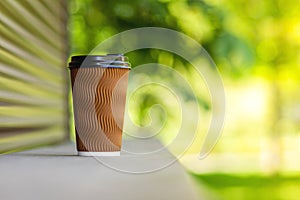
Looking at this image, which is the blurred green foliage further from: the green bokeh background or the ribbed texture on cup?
the ribbed texture on cup

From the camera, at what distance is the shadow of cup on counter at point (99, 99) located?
188cm

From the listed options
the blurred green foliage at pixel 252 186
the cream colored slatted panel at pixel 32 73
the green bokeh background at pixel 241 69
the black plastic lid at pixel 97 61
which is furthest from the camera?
the blurred green foliage at pixel 252 186

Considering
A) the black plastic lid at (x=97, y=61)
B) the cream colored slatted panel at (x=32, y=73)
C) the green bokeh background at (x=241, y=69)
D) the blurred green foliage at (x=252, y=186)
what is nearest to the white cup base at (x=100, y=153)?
the black plastic lid at (x=97, y=61)

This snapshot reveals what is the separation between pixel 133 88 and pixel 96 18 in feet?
1.87

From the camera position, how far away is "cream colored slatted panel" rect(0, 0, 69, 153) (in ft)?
7.91

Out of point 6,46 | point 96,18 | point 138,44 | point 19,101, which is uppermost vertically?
point 96,18

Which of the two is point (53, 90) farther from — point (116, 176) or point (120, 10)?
point (116, 176)

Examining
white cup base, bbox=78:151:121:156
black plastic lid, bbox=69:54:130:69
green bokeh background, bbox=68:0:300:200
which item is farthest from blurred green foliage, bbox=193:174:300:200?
black plastic lid, bbox=69:54:130:69

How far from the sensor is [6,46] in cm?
239

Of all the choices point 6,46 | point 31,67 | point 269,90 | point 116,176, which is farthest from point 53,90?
point 269,90

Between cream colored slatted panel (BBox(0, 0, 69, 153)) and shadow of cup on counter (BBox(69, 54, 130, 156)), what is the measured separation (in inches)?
17.8

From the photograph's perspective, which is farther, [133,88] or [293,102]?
[293,102]

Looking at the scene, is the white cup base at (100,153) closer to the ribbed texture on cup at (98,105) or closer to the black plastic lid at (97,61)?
the ribbed texture on cup at (98,105)

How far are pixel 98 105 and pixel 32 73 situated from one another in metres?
1.08
